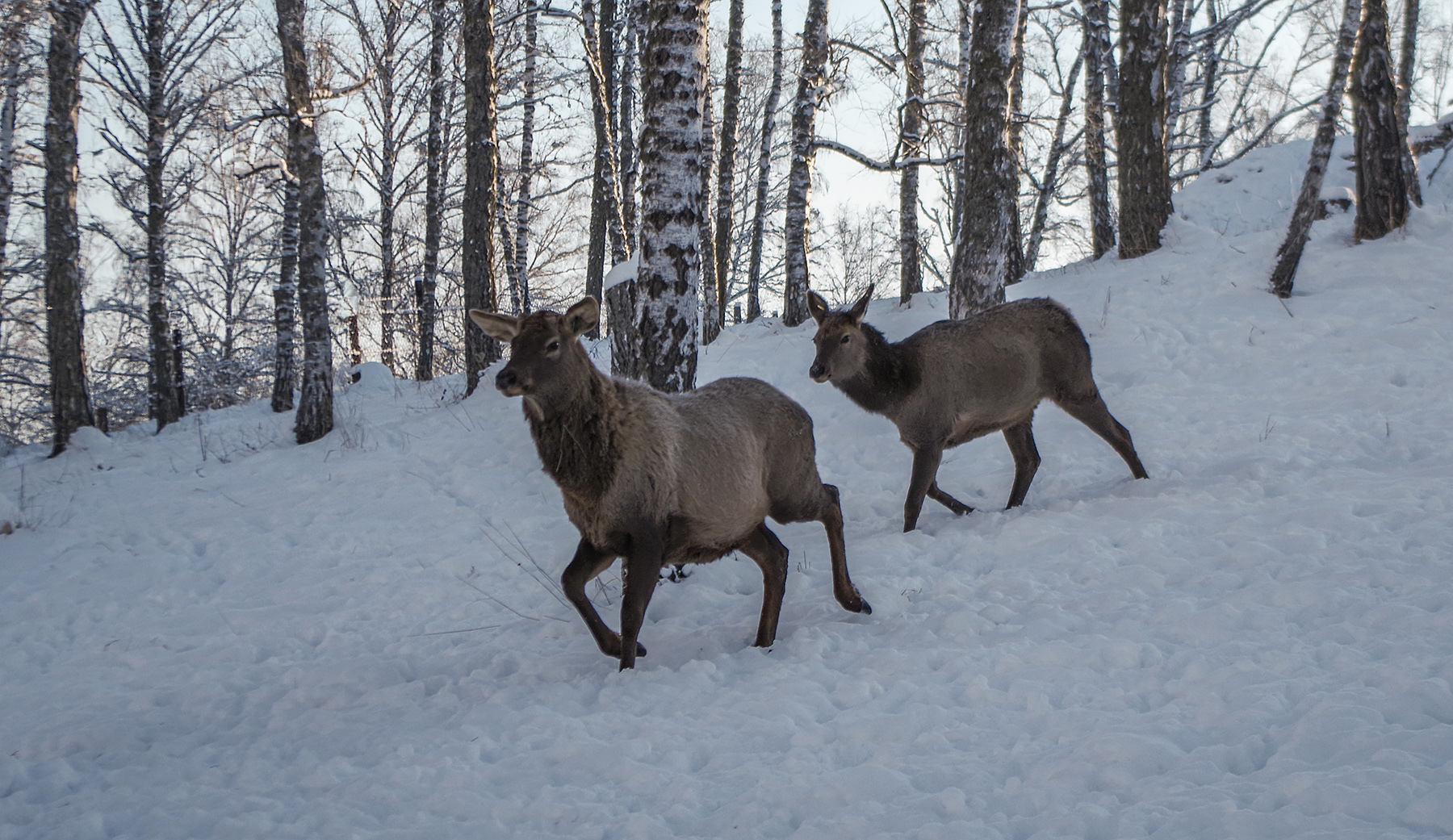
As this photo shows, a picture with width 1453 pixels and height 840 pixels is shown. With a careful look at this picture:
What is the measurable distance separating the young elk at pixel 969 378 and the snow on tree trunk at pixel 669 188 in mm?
1391

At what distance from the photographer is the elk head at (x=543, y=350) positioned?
4.44 meters

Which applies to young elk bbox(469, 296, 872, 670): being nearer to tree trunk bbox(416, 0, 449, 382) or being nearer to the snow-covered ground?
the snow-covered ground

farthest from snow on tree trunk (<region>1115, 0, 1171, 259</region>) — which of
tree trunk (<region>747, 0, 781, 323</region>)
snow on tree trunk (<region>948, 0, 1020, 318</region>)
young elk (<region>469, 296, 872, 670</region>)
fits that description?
young elk (<region>469, 296, 872, 670</region>)

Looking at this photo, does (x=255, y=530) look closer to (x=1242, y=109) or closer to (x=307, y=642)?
(x=307, y=642)

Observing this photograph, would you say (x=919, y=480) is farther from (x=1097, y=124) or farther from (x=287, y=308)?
(x=287, y=308)

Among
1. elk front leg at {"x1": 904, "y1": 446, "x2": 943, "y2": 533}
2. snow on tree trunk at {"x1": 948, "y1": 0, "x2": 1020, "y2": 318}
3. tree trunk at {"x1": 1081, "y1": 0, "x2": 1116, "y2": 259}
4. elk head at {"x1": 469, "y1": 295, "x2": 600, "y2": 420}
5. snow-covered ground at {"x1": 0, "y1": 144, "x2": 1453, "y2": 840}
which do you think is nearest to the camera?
snow-covered ground at {"x1": 0, "y1": 144, "x2": 1453, "y2": 840}

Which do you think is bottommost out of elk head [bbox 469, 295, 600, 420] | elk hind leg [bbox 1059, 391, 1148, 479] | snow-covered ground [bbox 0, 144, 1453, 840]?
snow-covered ground [bbox 0, 144, 1453, 840]

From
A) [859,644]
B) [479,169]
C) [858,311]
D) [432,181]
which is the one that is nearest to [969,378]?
[858,311]

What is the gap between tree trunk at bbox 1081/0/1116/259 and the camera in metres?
15.1

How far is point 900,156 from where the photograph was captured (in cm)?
1435

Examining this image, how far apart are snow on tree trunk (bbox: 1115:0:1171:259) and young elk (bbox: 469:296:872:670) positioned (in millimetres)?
10915

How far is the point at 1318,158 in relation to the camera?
9.90m

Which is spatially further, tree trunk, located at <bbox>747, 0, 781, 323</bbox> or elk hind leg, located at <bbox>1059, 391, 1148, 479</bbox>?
tree trunk, located at <bbox>747, 0, 781, 323</bbox>

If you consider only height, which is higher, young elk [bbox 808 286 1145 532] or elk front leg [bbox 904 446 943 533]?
young elk [bbox 808 286 1145 532]
